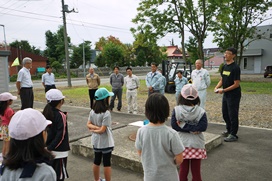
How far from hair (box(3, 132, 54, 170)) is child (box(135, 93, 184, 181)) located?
3.24 ft

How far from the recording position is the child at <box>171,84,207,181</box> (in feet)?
9.62

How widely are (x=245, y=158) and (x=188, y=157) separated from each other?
6.55 feet

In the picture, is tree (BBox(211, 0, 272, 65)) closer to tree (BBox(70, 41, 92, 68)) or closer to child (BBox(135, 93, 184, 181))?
child (BBox(135, 93, 184, 181))

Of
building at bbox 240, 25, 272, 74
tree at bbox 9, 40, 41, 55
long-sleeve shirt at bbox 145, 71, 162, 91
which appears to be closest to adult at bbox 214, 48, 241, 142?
long-sleeve shirt at bbox 145, 71, 162, 91

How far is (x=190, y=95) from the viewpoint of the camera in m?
2.94

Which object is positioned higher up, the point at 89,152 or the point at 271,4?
the point at 271,4

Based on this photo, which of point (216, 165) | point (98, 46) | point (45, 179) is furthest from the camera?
point (98, 46)

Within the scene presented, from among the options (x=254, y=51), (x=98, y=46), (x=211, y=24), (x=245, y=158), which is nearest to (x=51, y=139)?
(x=245, y=158)

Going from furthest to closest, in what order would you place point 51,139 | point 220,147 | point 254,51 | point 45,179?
point 254,51, point 220,147, point 51,139, point 45,179

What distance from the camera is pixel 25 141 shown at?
5.10ft

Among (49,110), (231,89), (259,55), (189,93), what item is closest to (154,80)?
(231,89)

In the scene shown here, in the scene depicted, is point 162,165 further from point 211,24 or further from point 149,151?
point 211,24

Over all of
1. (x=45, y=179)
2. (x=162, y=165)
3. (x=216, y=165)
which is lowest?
Result: (x=216, y=165)

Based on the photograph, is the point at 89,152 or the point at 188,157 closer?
the point at 188,157
